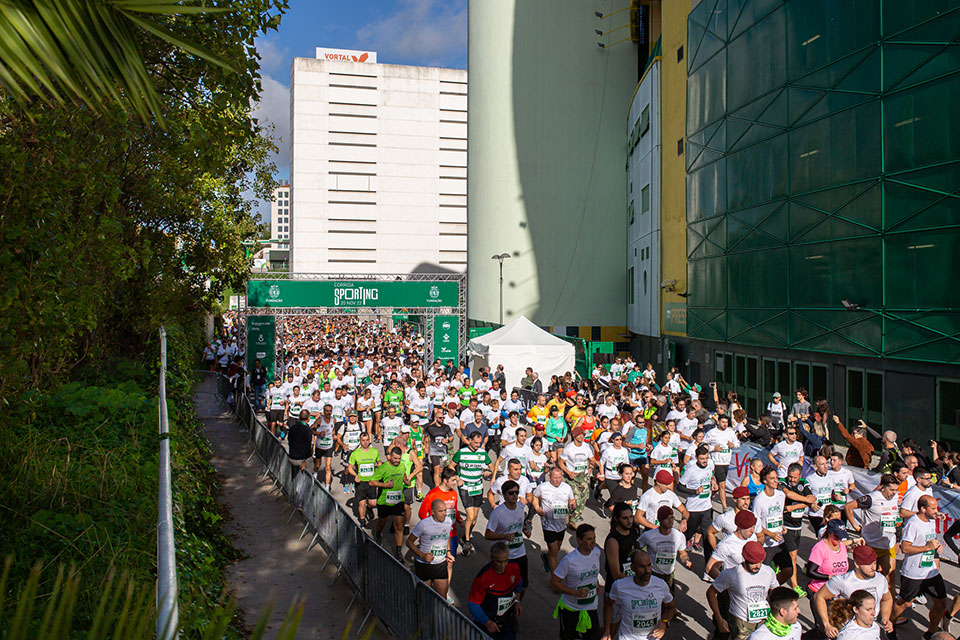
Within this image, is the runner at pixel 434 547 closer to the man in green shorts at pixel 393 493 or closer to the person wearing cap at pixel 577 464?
the man in green shorts at pixel 393 493

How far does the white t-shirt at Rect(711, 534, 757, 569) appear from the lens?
721 cm

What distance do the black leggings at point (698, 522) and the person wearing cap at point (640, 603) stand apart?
3.53m

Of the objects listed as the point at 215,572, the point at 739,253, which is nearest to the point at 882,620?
the point at 215,572

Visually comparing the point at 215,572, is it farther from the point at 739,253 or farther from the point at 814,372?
the point at 739,253

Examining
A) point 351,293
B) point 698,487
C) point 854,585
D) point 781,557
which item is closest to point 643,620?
point 854,585

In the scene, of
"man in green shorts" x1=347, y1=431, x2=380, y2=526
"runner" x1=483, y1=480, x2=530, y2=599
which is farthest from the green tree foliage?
"runner" x1=483, y1=480, x2=530, y2=599

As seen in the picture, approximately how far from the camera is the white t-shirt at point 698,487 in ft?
32.4

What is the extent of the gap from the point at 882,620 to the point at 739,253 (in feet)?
56.0

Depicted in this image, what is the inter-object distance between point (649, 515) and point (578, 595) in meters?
2.28

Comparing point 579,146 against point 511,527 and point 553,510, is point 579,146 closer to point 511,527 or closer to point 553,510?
point 553,510

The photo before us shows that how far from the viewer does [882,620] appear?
6.91 m

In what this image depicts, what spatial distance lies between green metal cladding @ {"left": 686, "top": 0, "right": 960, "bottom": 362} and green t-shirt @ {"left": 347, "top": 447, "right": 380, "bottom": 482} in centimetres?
1190

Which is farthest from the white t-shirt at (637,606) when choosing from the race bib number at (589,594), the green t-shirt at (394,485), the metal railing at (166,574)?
the green t-shirt at (394,485)

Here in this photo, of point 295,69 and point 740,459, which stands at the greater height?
point 295,69
